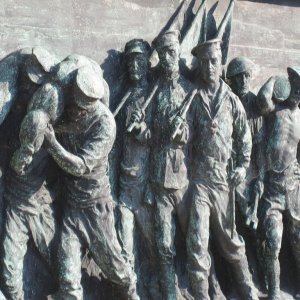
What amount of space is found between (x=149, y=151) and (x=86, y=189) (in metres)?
0.82

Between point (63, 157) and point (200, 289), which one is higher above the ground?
point (63, 157)

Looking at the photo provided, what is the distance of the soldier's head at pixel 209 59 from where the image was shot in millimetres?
7211

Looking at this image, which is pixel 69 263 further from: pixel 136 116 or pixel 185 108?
pixel 185 108

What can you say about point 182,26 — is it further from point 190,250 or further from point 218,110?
point 190,250

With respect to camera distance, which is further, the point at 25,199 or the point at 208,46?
the point at 208,46

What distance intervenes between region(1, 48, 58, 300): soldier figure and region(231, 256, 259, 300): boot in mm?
1792

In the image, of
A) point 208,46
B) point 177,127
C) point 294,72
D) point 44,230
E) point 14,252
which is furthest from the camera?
point 294,72

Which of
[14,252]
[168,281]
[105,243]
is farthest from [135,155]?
[14,252]

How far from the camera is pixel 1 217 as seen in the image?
686cm

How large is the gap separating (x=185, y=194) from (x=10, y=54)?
201 cm

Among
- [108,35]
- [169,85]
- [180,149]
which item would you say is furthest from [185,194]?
[108,35]

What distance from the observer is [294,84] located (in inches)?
305

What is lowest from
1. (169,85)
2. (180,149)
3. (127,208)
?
(127,208)

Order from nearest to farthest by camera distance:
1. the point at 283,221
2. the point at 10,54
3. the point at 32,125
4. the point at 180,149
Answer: the point at 32,125 → the point at 10,54 → the point at 180,149 → the point at 283,221
